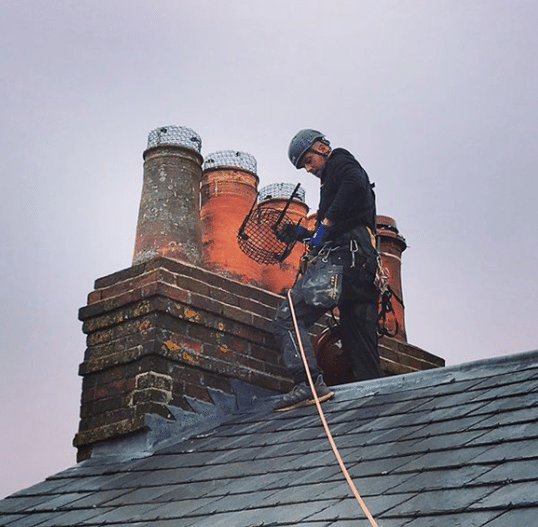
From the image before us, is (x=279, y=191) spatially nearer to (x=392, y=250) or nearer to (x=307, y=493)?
(x=392, y=250)

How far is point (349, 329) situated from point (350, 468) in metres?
2.76

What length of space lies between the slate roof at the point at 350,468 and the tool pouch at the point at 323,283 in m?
0.70

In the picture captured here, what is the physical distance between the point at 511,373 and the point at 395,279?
505cm

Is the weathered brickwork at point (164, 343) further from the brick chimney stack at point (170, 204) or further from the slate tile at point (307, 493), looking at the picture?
the slate tile at point (307, 493)

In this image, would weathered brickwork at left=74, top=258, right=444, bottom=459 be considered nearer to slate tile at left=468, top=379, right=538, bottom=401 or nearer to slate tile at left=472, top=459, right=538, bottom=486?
slate tile at left=468, top=379, right=538, bottom=401

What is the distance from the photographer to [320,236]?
7.16m

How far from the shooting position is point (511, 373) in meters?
5.39

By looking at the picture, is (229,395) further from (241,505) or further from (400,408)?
(241,505)

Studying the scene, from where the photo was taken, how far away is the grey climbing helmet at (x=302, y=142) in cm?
725

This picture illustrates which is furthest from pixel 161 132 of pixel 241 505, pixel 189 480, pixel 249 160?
pixel 241 505

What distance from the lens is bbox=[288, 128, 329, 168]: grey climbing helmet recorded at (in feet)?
23.8

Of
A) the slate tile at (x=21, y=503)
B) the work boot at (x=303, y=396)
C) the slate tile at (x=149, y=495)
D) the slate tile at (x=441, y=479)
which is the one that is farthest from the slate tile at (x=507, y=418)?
the slate tile at (x=21, y=503)

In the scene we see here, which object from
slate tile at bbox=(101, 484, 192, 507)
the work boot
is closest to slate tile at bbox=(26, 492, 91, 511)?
slate tile at bbox=(101, 484, 192, 507)

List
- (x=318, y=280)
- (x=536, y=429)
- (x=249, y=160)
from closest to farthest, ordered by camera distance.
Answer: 1. (x=536, y=429)
2. (x=318, y=280)
3. (x=249, y=160)
